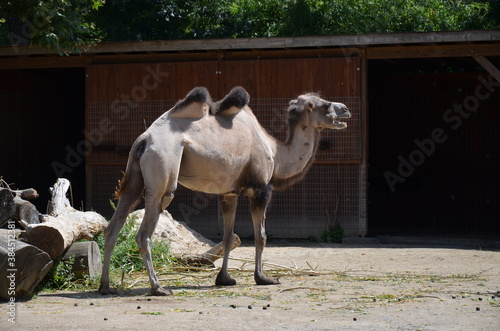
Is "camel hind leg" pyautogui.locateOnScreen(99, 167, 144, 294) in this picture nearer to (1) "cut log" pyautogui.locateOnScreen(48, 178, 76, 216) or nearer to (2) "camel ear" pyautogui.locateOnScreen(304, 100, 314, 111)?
(1) "cut log" pyautogui.locateOnScreen(48, 178, 76, 216)

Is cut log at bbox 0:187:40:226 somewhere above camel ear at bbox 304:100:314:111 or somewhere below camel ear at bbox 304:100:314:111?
below

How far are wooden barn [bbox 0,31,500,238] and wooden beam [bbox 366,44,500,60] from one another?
0.06 ft

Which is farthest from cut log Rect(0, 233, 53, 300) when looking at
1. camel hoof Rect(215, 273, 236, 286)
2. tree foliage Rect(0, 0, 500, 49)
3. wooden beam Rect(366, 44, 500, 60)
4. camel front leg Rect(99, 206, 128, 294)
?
tree foliage Rect(0, 0, 500, 49)

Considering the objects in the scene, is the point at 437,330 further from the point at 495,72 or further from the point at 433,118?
the point at 433,118

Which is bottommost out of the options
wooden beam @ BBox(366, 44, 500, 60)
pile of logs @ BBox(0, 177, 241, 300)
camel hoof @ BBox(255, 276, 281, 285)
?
camel hoof @ BBox(255, 276, 281, 285)

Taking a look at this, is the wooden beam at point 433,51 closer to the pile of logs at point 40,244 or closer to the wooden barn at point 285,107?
the wooden barn at point 285,107

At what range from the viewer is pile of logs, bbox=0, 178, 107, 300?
7023 mm

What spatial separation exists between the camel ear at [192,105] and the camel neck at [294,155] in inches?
54.0

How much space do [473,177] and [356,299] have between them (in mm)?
11657

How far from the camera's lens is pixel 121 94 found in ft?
48.3

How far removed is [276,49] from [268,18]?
1058 centimetres

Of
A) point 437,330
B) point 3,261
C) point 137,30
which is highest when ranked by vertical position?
point 137,30

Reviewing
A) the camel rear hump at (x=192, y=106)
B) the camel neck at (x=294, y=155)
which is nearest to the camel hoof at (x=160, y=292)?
the camel rear hump at (x=192, y=106)

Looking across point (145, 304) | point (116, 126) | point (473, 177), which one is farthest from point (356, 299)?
point (473, 177)
